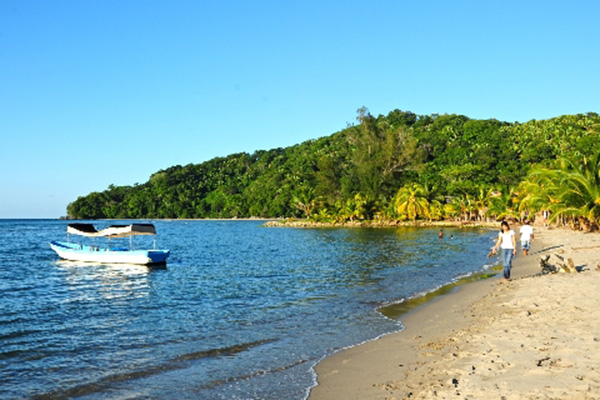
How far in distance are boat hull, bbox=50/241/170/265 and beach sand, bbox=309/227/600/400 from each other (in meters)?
24.4

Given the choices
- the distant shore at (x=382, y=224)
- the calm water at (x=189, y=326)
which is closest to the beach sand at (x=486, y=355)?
the calm water at (x=189, y=326)

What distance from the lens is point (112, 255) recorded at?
121 ft

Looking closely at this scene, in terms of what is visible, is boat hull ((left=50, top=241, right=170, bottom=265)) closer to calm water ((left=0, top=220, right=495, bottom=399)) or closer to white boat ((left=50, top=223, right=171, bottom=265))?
white boat ((left=50, top=223, right=171, bottom=265))

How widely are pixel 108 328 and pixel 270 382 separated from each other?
7.80 meters

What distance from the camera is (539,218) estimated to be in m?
85.3

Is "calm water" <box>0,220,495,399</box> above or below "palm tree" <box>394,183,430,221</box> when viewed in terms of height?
below

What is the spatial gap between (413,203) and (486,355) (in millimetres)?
97769

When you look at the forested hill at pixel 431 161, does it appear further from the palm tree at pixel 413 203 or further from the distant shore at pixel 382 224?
the distant shore at pixel 382 224

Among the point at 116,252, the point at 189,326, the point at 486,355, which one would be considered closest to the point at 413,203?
the point at 116,252

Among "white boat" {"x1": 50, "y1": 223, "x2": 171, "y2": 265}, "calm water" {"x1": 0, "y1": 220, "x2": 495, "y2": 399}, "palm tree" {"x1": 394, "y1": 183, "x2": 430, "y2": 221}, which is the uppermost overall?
"palm tree" {"x1": 394, "y1": 183, "x2": 430, "y2": 221}

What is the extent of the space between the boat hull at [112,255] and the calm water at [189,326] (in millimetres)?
3662

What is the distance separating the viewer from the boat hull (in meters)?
35.6

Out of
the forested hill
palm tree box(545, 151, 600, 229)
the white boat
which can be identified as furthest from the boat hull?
the forested hill

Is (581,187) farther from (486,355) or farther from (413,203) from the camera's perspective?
(413,203)
